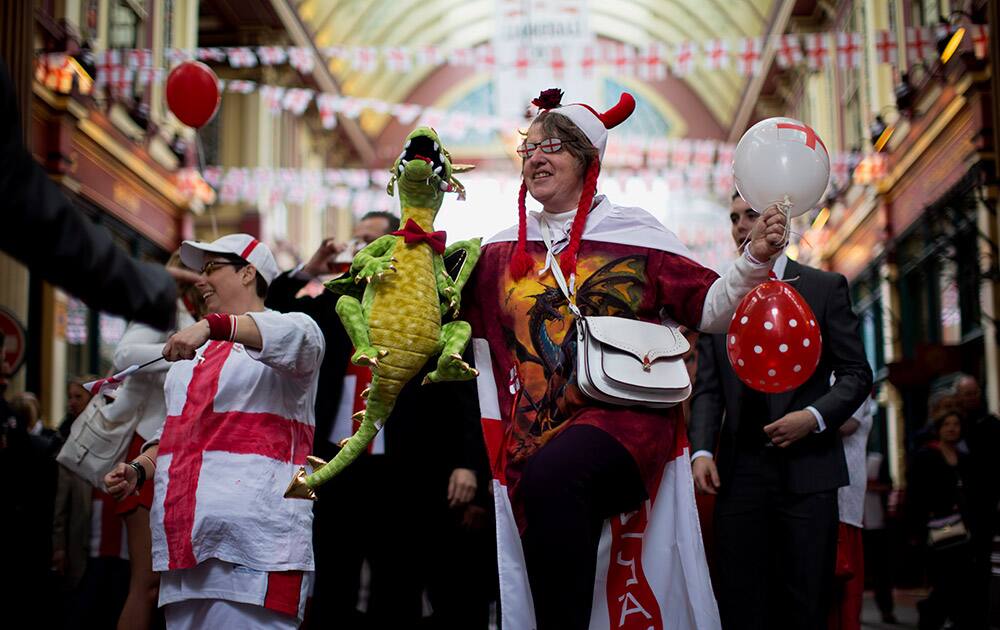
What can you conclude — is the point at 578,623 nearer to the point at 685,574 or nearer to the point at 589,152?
the point at 685,574

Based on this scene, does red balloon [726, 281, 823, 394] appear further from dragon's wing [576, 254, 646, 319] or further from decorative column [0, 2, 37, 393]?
decorative column [0, 2, 37, 393]

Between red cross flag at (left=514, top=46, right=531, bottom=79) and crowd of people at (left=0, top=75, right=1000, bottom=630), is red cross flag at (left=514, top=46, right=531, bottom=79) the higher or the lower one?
the higher one

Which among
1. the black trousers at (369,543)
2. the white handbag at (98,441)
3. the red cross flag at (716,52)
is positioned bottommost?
the black trousers at (369,543)

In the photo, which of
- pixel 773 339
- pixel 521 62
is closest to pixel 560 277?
pixel 773 339

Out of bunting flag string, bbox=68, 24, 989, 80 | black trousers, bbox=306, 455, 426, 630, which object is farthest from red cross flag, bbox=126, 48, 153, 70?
black trousers, bbox=306, 455, 426, 630

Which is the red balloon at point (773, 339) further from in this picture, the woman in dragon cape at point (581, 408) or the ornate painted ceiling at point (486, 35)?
the ornate painted ceiling at point (486, 35)

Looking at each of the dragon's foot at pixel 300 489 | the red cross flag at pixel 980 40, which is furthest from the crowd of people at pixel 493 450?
the red cross flag at pixel 980 40

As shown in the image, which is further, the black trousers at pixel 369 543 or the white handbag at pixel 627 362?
the black trousers at pixel 369 543

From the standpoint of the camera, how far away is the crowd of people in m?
3.41

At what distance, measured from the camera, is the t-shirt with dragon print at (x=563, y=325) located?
3.40 meters

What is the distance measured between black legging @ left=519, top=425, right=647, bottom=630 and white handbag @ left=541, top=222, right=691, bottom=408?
12 cm

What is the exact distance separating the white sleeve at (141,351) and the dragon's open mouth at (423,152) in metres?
1.35

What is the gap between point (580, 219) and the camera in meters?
3.61

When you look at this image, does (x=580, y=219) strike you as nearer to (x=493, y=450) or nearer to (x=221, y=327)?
(x=493, y=450)
